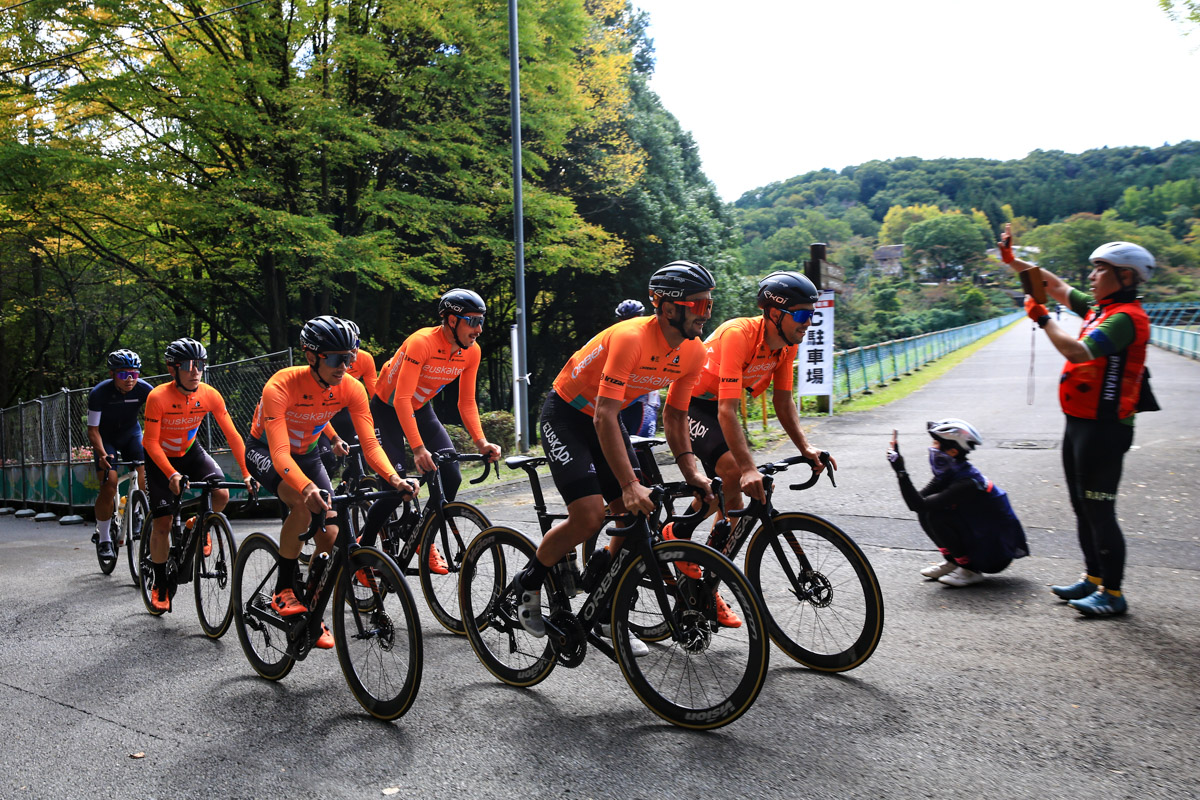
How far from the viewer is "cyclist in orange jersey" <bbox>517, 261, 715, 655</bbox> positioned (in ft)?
12.7

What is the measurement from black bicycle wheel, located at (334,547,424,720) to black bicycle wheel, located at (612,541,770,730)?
0.96m

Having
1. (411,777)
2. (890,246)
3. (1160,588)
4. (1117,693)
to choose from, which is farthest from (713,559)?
(890,246)

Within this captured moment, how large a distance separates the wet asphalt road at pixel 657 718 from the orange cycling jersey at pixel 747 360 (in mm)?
1548

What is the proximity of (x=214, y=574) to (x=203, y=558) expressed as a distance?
22cm

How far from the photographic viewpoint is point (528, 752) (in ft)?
11.9

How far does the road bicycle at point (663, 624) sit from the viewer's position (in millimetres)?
3613

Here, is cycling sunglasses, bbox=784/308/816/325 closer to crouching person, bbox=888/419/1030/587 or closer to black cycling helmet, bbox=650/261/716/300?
black cycling helmet, bbox=650/261/716/300

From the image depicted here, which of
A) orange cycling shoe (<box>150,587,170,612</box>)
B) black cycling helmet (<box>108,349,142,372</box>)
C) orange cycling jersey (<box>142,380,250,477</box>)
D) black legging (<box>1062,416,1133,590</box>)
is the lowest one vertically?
orange cycling shoe (<box>150,587,170,612</box>)

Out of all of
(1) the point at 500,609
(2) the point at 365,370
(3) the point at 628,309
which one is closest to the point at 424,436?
(2) the point at 365,370

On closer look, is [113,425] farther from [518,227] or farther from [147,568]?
[518,227]

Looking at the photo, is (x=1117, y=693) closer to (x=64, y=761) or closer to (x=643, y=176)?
(x=64, y=761)

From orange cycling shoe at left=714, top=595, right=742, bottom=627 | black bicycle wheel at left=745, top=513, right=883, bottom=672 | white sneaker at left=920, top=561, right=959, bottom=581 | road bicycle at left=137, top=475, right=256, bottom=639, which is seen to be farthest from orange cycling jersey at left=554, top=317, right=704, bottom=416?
white sneaker at left=920, top=561, right=959, bottom=581

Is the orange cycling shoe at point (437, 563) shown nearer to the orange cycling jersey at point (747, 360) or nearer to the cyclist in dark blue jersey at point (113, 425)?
the orange cycling jersey at point (747, 360)

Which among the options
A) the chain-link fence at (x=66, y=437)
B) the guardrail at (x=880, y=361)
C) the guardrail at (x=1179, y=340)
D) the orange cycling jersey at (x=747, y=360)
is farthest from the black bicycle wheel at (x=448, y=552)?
the guardrail at (x=1179, y=340)
